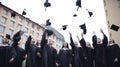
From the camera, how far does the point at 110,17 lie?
669 inches

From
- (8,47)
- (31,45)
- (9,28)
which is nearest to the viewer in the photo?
(8,47)

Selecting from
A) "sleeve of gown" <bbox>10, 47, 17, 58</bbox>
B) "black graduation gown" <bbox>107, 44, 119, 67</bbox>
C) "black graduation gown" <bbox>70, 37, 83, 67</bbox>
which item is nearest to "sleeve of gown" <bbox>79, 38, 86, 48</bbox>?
"black graduation gown" <bbox>70, 37, 83, 67</bbox>

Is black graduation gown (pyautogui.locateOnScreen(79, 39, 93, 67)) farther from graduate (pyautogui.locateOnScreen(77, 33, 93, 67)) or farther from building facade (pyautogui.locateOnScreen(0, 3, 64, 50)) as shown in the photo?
building facade (pyautogui.locateOnScreen(0, 3, 64, 50))

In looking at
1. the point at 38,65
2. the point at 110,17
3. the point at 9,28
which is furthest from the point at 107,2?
the point at 9,28

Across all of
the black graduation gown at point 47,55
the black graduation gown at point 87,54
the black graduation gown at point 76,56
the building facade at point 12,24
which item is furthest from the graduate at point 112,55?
the building facade at point 12,24

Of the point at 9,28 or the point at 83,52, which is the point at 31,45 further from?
the point at 9,28

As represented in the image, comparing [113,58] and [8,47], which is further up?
A: [8,47]

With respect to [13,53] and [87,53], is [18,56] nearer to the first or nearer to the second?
[13,53]

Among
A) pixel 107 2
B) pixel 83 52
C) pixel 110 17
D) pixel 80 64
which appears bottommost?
pixel 80 64

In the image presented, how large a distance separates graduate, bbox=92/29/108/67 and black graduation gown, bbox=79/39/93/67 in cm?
22

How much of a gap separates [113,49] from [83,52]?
107cm

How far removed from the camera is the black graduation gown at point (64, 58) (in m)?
6.87

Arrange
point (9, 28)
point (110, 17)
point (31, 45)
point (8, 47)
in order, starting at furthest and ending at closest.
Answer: point (9, 28)
point (110, 17)
point (31, 45)
point (8, 47)

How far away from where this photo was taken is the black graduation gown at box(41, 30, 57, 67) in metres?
6.50
